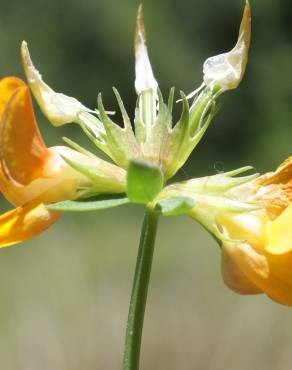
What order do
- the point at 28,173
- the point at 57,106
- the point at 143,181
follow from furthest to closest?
the point at 57,106 < the point at 28,173 < the point at 143,181

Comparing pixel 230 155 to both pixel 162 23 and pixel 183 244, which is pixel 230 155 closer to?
pixel 162 23

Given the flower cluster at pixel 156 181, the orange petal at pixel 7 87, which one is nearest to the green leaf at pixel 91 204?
the flower cluster at pixel 156 181

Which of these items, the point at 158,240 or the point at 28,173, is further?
the point at 158,240

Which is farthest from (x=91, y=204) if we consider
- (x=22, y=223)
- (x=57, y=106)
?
(x=57, y=106)

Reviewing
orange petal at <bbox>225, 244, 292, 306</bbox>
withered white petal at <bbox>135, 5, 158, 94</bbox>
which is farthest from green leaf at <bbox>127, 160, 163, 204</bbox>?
withered white petal at <bbox>135, 5, 158, 94</bbox>

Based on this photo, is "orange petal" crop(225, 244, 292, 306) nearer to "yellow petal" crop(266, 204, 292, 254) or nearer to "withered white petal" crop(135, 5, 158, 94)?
"yellow petal" crop(266, 204, 292, 254)

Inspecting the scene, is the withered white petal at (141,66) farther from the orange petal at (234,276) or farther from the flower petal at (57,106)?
the orange petal at (234,276)

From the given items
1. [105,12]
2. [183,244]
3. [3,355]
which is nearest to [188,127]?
[3,355]

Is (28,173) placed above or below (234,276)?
above

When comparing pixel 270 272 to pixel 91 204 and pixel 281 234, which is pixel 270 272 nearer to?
pixel 281 234
